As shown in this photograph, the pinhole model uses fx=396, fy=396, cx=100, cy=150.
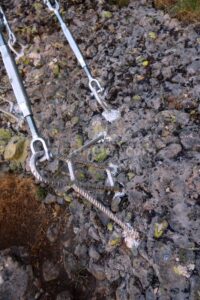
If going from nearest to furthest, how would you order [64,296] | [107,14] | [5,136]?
[64,296], [5,136], [107,14]

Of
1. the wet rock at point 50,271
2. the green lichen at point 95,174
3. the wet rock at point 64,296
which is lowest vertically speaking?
the wet rock at point 64,296

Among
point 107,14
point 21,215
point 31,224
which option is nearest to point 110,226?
point 31,224

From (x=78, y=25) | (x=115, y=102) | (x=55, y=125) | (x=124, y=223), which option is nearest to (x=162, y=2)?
(x=78, y=25)

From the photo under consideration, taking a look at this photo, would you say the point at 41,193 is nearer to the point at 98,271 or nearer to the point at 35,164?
the point at 98,271

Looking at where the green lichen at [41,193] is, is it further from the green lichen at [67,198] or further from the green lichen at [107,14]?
the green lichen at [107,14]

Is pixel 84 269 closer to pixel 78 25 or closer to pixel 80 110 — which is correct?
pixel 80 110

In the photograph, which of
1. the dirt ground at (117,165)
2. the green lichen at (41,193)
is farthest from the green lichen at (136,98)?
the green lichen at (41,193)
